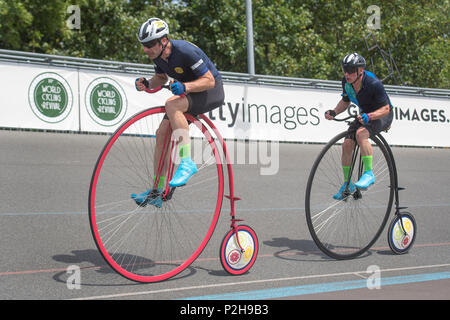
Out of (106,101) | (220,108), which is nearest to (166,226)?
(106,101)

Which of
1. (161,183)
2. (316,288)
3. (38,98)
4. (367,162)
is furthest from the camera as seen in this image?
(38,98)

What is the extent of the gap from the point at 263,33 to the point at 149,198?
83.5ft

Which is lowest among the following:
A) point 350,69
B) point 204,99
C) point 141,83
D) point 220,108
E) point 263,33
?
point 204,99

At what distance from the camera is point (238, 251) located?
210 inches

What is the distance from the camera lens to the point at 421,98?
19.4 meters

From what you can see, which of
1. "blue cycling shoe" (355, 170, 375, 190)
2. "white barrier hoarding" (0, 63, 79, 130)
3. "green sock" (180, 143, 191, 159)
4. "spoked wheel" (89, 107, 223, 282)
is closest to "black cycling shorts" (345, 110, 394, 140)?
"blue cycling shoe" (355, 170, 375, 190)

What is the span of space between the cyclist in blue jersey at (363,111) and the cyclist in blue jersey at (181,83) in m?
1.79

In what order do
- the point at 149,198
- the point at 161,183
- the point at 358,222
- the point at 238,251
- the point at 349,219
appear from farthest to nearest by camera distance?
the point at 349,219
the point at 358,222
the point at 238,251
the point at 161,183
the point at 149,198

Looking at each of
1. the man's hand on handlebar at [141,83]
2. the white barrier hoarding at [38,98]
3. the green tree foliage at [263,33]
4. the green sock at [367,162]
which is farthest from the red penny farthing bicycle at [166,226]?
the green tree foliage at [263,33]

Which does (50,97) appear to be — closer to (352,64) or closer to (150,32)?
(352,64)

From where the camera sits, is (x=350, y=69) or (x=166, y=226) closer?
(x=350, y=69)

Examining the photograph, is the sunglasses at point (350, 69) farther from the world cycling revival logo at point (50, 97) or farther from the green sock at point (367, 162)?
the world cycling revival logo at point (50, 97)
